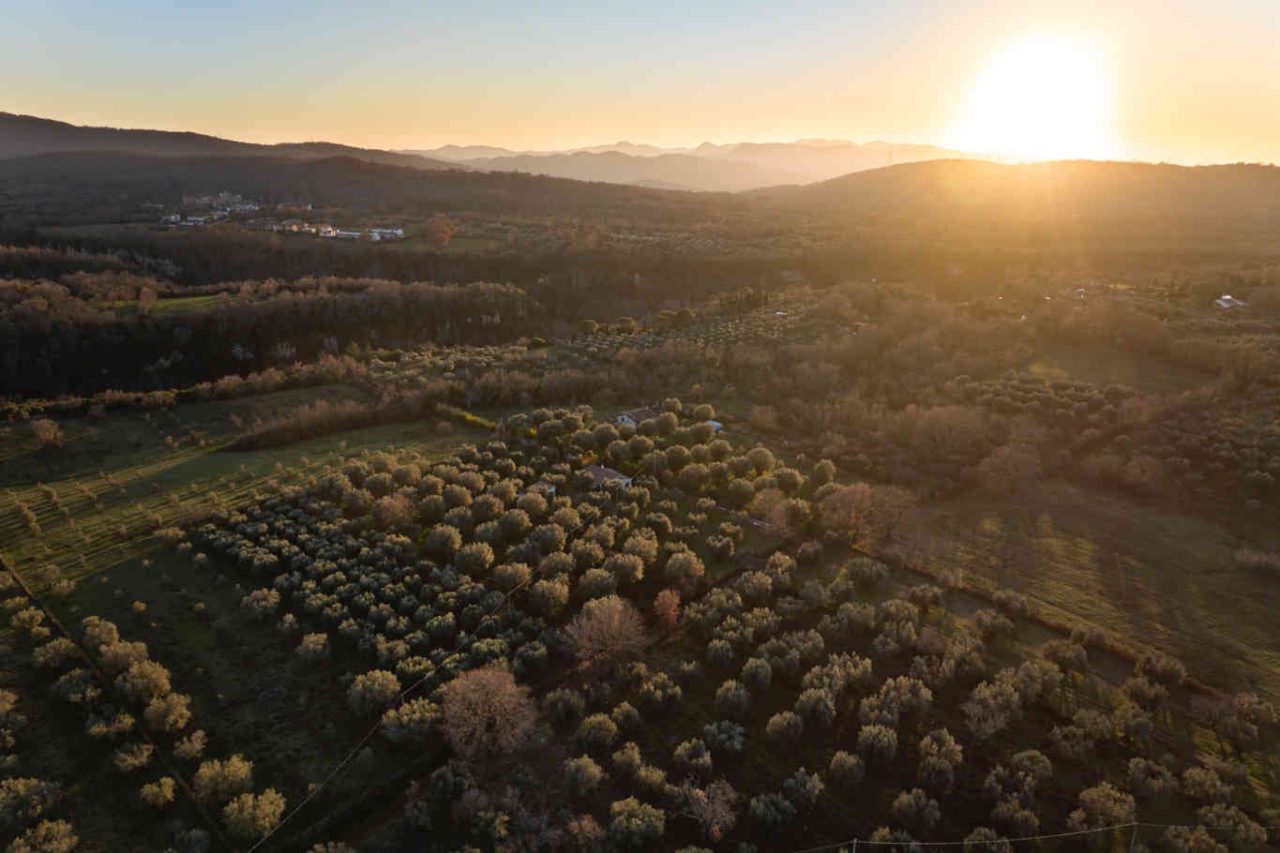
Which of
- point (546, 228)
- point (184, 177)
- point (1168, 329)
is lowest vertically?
point (1168, 329)

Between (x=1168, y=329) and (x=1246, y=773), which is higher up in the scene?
(x=1168, y=329)

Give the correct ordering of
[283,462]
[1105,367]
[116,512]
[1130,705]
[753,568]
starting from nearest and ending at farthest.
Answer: [1130,705] → [753,568] → [116,512] → [283,462] → [1105,367]

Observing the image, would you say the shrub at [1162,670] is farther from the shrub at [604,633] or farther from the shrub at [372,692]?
the shrub at [372,692]

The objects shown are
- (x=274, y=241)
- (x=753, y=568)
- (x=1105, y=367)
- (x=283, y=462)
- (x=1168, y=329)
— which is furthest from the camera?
(x=274, y=241)

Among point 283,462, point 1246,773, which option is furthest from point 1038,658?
point 283,462

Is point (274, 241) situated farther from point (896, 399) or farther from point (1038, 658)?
point (1038, 658)

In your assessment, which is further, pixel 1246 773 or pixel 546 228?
pixel 546 228

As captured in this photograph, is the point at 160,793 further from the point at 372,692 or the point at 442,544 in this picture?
the point at 442,544
